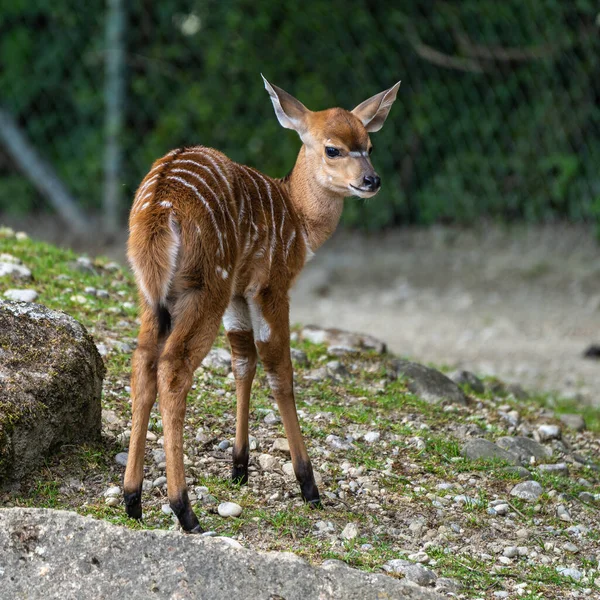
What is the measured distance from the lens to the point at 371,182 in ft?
13.2

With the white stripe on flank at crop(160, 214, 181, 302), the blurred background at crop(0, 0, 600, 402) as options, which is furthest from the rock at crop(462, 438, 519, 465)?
the blurred background at crop(0, 0, 600, 402)

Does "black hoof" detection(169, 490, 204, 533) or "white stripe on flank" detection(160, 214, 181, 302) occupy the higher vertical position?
"white stripe on flank" detection(160, 214, 181, 302)

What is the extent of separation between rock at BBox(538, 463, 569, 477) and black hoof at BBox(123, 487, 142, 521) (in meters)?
1.86

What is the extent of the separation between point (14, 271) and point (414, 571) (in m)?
3.03

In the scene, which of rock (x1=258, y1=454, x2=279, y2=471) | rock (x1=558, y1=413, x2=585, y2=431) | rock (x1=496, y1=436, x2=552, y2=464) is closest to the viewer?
rock (x1=258, y1=454, x2=279, y2=471)

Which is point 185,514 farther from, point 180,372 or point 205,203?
point 205,203

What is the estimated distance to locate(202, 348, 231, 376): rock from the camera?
4902mm

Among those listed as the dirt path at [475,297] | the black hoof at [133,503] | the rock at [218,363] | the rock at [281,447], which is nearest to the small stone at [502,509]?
the rock at [281,447]

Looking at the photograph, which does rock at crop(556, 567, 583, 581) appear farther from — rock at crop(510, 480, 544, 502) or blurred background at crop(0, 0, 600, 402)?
blurred background at crop(0, 0, 600, 402)

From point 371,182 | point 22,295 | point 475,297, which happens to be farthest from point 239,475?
point 475,297

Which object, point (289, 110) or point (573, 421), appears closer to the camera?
point (289, 110)

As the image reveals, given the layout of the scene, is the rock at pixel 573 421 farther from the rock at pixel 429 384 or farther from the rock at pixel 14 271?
the rock at pixel 14 271

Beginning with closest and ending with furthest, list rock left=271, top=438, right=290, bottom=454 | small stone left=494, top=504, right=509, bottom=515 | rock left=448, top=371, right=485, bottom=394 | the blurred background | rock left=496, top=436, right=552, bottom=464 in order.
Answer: small stone left=494, top=504, right=509, bottom=515 < rock left=271, top=438, right=290, bottom=454 < rock left=496, top=436, right=552, bottom=464 < rock left=448, top=371, right=485, bottom=394 < the blurred background

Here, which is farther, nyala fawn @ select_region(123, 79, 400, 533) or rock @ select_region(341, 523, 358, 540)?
rock @ select_region(341, 523, 358, 540)
